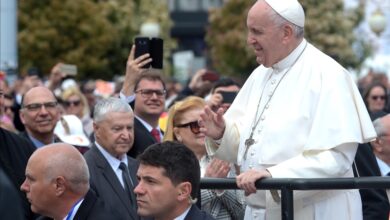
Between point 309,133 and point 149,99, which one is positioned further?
point 149,99

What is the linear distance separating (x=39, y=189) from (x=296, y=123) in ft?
4.64

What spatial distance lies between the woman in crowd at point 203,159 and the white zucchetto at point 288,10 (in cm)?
133

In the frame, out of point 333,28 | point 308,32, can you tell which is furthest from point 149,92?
point 333,28

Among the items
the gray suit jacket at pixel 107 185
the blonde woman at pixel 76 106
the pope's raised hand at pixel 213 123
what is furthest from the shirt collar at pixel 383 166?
the blonde woman at pixel 76 106

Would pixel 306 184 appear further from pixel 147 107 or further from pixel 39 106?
pixel 39 106

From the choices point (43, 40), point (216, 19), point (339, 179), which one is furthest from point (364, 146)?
point (216, 19)

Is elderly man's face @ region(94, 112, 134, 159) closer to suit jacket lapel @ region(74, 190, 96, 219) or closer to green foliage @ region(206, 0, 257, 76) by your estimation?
suit jacket lapel @ region(74, 190, 96, 219)

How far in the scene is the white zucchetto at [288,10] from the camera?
6543mm

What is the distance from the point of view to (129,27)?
5741 cm

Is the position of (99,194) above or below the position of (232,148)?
below

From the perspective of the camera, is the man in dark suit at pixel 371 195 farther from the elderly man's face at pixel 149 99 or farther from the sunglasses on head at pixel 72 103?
the sunglasses on head at pixel 72 103

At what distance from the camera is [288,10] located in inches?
258

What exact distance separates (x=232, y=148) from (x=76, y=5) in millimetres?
41282

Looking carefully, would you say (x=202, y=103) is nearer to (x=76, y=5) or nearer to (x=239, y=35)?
(x=76, y=5)
